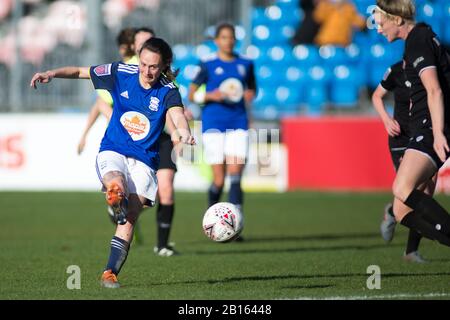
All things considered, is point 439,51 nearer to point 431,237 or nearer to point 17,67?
point 431,237

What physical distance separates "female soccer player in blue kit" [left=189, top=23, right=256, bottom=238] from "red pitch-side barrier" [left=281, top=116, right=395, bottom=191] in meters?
6.23

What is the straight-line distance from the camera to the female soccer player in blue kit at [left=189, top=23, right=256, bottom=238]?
11.8 m

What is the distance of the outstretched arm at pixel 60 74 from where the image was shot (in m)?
7.17

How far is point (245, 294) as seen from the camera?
6898 mm

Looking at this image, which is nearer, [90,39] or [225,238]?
[225,238]

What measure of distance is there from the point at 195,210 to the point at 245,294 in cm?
851

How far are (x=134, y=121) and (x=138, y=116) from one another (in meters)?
0.05

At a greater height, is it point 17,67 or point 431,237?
point 17,67

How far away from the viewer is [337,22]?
21.0 meters

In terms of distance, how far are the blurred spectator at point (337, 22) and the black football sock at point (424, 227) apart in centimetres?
1394

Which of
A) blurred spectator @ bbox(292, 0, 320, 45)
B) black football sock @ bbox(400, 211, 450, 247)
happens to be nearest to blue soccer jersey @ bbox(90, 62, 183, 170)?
black football sock @ bbox(400, 211, 450, 247)

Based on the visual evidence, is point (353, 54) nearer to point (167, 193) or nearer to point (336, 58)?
point (336, 58)

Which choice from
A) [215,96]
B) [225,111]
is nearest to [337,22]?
[225,111]
